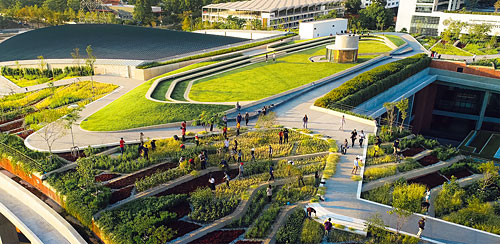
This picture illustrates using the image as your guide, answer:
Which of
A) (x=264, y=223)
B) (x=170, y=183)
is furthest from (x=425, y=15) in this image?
(x=264, y=223)

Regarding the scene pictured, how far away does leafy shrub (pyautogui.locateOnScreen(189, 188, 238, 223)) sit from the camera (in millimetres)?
19516

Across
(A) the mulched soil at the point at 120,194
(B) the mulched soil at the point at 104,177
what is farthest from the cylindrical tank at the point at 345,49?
(A) the mulched soil at the point at 120,194

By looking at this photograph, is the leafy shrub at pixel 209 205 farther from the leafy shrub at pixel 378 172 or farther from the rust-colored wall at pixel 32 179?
the leafy shrub at pixel 378 172

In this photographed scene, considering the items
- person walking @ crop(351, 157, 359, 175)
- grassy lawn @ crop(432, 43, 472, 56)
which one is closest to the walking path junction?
person walking @ crop(351, 157, 359, 175)

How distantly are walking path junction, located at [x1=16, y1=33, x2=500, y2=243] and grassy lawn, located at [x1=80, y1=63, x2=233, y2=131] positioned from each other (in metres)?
1.01

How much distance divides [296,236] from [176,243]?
5.45m

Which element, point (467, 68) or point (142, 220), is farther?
point (467, 68)

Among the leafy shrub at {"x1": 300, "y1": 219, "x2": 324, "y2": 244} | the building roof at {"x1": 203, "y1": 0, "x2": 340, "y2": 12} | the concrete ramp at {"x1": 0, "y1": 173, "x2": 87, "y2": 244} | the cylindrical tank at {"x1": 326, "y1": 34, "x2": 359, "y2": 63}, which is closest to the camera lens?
the leafy shrub at {"x1": 300, "y1": 219, "x2": 324, "y2": 244}

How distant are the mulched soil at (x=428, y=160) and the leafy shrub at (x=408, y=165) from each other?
51 centimetres

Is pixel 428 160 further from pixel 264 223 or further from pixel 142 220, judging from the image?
pixel 142 220

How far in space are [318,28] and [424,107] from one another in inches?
1021

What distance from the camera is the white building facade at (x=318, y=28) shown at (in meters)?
67.4

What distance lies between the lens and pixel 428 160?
2516cm

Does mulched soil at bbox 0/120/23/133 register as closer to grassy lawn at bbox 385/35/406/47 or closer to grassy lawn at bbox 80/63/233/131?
grassy lawn at bbox 80/63/233/131
